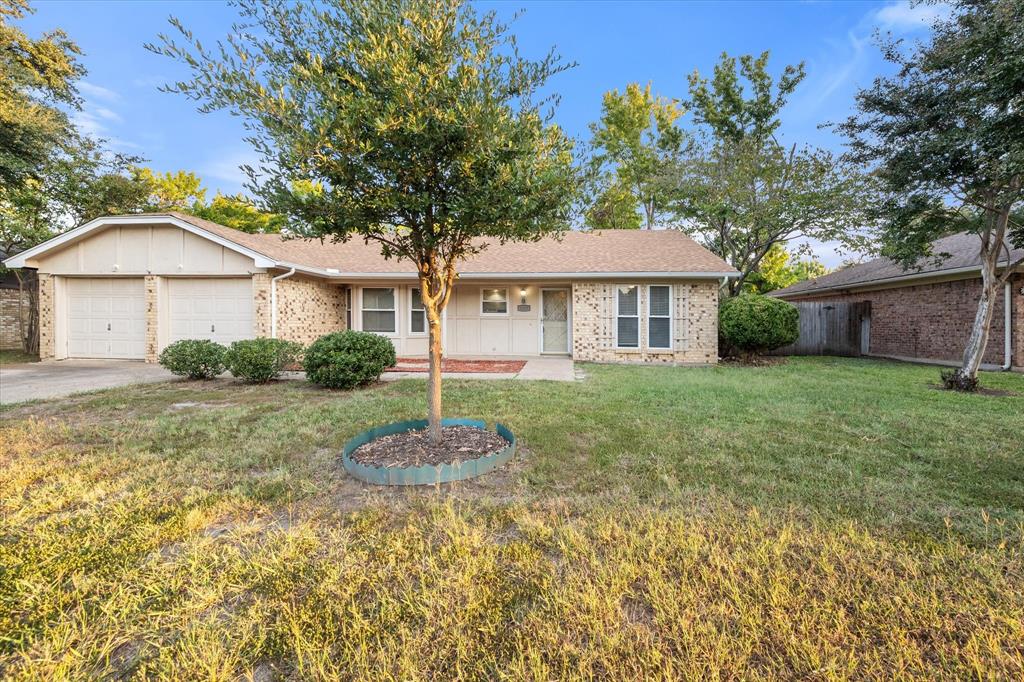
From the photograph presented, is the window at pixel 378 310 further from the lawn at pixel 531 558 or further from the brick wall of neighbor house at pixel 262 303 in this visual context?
the lawn at pixel 531 558

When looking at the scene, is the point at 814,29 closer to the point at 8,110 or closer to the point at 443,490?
the point at 443,490

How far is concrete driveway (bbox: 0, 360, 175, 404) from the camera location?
710cm

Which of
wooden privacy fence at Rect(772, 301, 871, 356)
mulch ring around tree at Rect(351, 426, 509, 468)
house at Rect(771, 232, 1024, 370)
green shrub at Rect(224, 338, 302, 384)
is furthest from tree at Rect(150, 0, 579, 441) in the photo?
wooden privacy fence at Rect(772, 301, 871, 356)

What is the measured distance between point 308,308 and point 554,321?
703 centimetres

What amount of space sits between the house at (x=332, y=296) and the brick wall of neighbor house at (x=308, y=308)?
0.13 feet

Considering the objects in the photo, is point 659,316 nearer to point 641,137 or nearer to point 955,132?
point 955,132

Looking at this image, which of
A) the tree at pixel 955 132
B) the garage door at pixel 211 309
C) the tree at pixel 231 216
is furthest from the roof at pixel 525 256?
the tree at pixel 231 216

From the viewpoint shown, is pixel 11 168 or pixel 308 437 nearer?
pixel 308 437

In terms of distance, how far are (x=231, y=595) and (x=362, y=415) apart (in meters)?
3.49

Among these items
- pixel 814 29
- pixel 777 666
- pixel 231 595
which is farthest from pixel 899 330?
pixel 231 595

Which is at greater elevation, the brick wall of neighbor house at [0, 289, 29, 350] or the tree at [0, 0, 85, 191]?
the tree at [0, 0, 85, 191]

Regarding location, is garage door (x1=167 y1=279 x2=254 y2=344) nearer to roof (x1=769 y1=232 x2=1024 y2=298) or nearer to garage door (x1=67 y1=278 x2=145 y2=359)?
garage door (x1=67 y1=278 x2=145 y2=359)

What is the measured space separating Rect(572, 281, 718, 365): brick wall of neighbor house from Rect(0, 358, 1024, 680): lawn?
660cm

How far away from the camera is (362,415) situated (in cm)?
550
